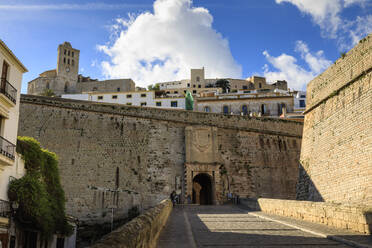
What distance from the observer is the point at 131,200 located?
21.8 metres

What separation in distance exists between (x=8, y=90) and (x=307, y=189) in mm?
13427

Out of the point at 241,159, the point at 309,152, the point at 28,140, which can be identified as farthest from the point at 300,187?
the point at 28,140

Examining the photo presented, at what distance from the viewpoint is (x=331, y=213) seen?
27.5 ft

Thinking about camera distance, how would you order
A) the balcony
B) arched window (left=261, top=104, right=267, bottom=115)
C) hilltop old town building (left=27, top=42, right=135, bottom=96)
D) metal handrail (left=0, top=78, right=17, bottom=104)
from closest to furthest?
1. the balcony
2. metal handrail (left=0, top=78, right=17, bottom=104)
3. arched window (left=261, top=104, right=267, bottom=115)
4. hilltop old town building (left=27, top=42, right=135, bottom=96)

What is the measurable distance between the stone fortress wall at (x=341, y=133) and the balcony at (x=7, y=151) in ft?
38.9

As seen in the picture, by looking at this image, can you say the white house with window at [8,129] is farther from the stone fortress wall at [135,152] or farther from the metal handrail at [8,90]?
the stone fortress wall at [135,152]

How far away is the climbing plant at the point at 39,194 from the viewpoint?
1290cm

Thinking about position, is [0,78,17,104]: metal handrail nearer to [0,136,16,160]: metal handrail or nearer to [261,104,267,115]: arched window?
[0,136,16,160]: metal handrail

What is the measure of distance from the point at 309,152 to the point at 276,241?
12146 millimetres

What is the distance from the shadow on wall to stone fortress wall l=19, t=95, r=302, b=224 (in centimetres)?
629

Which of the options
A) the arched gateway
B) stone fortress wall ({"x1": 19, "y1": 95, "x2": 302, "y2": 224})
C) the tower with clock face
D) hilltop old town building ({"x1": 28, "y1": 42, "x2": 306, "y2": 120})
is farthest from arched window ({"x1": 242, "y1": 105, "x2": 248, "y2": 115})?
the tower with clock face

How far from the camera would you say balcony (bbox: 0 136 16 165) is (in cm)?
1194

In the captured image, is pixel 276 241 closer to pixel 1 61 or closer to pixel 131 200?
pixel 1 61

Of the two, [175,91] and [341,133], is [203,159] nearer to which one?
[341,133]
